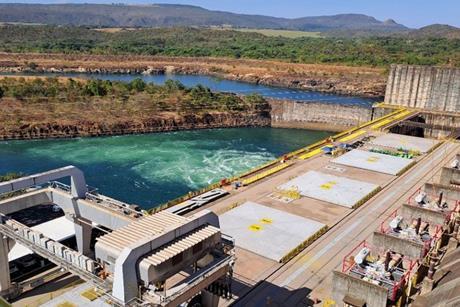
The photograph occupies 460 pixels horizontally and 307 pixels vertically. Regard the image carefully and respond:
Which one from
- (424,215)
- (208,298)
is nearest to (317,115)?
(424,215)

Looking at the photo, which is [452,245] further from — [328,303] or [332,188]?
[332,188]

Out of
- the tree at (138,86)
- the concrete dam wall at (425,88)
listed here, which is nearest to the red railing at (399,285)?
the concrete dam wall at (425,88)

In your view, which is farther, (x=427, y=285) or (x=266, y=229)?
(x=266, y=229)

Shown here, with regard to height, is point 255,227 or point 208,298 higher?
point 208,298

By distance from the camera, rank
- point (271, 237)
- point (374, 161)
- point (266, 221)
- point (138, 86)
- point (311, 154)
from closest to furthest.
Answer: point (271, 237), point (266, 221), point (374, 161), point (311, 154), point (138, 86)

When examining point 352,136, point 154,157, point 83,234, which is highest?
point 83,234

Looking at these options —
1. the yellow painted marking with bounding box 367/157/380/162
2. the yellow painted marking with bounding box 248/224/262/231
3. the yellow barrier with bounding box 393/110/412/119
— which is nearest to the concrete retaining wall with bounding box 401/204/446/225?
the yellow painted marking with bounding box 248/224/262/231

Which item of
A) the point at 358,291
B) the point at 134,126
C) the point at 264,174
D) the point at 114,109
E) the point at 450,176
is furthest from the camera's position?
the point at 114,109
